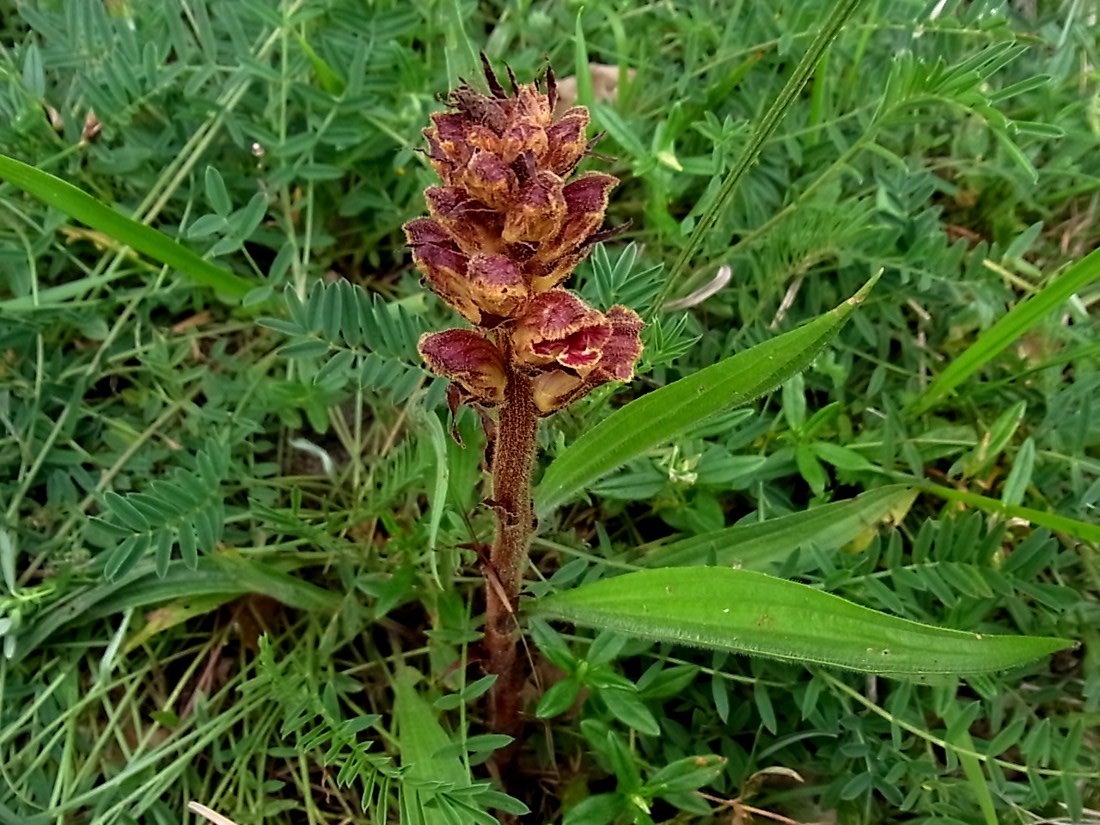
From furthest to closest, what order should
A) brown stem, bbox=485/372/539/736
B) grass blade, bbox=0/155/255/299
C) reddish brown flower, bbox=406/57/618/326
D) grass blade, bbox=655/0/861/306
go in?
grass blade, bbox=0/155/255/299 → brown stem, bbox=485/372/539/736 → grass blade, bbox=655/0/861/306 → reddish brown flower, bbox=406/57/618/326

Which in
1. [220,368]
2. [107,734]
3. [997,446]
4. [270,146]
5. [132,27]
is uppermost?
[132,27]

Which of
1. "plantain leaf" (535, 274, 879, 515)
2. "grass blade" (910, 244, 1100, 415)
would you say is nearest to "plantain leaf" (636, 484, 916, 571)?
"grass blade" (910, 244, 1100, 415)

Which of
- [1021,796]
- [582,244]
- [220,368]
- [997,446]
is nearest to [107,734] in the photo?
[220,368]

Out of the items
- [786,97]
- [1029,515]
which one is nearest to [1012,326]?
[1029,515]

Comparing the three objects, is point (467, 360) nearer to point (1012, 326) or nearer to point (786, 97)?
point (786, 97)

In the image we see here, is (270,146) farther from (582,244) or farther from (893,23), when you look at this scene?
(893,23)

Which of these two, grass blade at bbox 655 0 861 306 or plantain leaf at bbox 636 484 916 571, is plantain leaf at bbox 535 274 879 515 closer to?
grass blade at bbox 655 0 861 306
